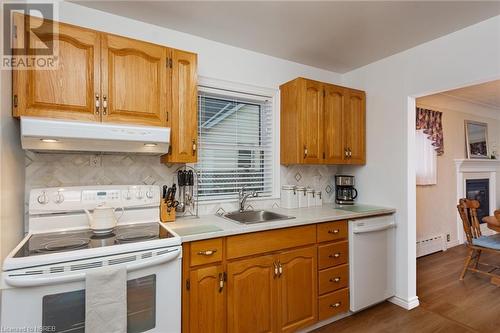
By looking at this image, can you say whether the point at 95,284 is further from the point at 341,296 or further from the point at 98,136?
the point at 341,296

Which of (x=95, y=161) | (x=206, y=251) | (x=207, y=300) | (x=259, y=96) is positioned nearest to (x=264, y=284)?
(x=207, y=300)

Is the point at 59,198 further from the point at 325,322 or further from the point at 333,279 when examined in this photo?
the point at 325,322

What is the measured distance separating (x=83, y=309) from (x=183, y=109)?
135cm

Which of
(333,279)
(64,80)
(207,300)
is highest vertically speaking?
(64,80)

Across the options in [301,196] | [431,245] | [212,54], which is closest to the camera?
[212,54]

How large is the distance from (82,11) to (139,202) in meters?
1.45

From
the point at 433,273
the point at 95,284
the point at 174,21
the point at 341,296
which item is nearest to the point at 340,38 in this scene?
the point at 174,21

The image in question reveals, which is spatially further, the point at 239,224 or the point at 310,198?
the point at 310,198

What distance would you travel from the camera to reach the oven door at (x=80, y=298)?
46.6 inches

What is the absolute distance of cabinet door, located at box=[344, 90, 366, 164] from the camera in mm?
2830

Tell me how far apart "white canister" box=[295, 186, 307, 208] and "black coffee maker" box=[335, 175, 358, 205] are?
1.64 ft

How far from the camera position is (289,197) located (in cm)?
267

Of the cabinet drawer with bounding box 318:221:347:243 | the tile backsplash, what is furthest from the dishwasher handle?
the tile backsplash

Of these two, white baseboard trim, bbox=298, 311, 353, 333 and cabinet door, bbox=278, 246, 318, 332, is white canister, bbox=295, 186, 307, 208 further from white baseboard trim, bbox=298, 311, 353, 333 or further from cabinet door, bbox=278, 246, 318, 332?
white baseboard trim, bbox=298, 311, 353, 333
